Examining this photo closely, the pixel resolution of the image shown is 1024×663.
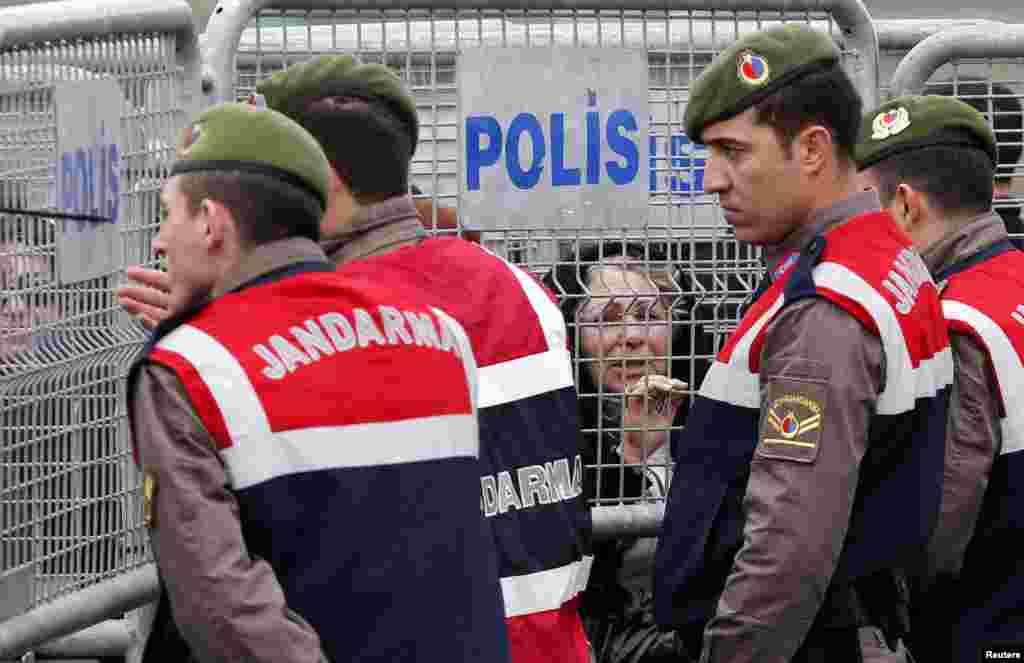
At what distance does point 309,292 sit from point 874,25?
8.95 ft

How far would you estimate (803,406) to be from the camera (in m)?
3.94

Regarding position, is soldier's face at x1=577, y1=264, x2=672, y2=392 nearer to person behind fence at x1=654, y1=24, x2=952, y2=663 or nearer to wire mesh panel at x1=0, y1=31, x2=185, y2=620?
person behind fence at x1=654, y1=24, x2=952, y2=663

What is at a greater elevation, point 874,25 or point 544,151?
point 874,25

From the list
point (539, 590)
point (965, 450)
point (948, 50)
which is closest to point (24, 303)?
point (539, 590)

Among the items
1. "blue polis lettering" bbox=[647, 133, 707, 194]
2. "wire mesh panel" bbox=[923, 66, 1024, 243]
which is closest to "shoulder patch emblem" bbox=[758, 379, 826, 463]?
"blue polis lettering" bbox=[647, 133, 707, 194]

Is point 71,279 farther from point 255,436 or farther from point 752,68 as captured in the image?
point 752,68

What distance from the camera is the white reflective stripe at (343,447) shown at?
10.7 feet

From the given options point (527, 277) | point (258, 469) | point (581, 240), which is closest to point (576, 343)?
point (581, 240)

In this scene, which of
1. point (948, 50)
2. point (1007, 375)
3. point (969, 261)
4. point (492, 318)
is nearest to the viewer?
point (492, 318)

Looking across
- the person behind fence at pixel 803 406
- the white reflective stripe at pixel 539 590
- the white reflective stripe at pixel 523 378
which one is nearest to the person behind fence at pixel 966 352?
the person behind fence at pixel 803 406

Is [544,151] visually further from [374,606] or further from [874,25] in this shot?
[374,606]

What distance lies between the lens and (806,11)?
529 cm

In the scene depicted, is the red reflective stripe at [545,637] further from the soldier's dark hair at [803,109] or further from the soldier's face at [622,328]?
the soldier's dark hair at [803,109]

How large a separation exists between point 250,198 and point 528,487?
3.58 feet
